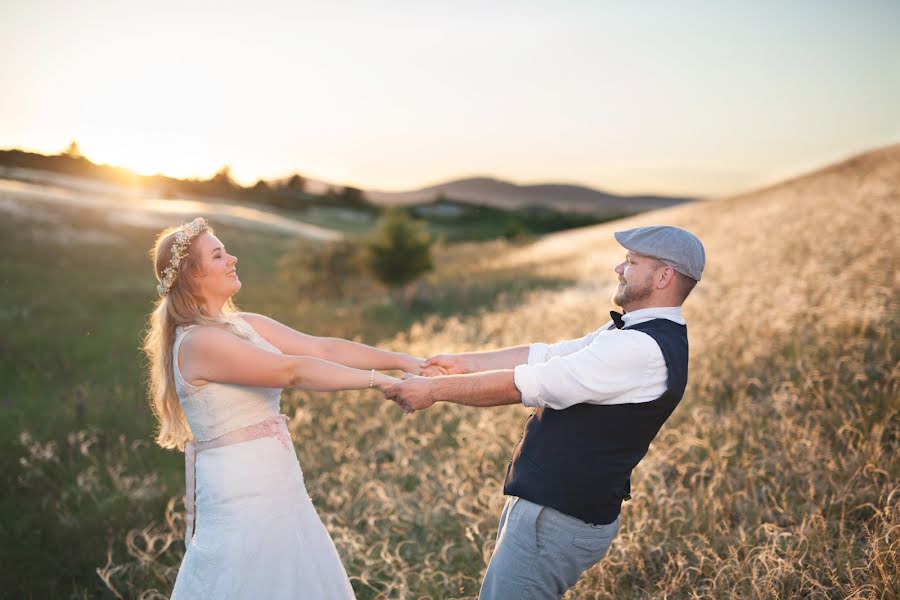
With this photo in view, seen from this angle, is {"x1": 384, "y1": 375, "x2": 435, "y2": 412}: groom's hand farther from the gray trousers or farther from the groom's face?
the groom's face

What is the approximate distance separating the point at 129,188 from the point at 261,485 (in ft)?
244

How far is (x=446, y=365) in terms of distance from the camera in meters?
4.70

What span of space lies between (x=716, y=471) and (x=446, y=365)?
279 cm

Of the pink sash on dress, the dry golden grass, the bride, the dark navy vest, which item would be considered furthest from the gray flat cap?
the pink sash on dress

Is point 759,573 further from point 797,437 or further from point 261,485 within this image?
point 261,485

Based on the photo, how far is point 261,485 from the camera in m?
3.43

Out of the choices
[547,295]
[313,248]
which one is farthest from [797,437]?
[313,248]

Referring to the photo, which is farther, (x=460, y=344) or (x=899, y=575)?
(x=460, y=344)

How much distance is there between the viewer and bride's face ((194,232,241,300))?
3520mm

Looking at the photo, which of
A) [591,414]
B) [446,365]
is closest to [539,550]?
[591,414]

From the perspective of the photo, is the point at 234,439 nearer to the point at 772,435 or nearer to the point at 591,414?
the point at 591,414

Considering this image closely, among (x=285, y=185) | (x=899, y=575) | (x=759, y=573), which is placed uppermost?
(x=285, y=185)

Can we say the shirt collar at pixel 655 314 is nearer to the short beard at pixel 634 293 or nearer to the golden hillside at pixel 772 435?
the short beard at pixel 634 293

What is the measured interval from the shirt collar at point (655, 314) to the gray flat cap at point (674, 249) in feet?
0.64
